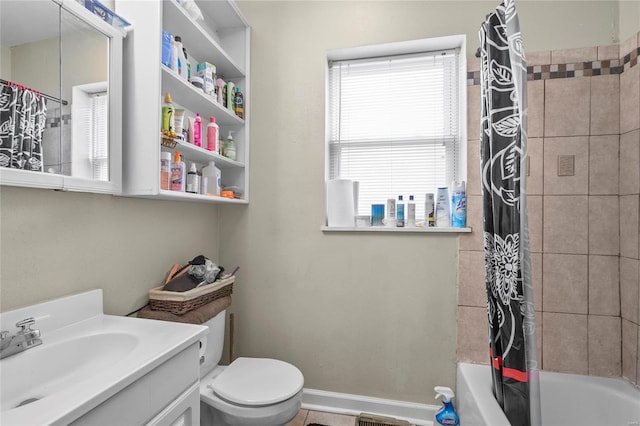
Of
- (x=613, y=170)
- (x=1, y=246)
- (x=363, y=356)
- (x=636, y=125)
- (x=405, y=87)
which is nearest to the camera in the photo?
(x=1, y=246)

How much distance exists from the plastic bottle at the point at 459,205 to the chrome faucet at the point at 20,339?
1.78m

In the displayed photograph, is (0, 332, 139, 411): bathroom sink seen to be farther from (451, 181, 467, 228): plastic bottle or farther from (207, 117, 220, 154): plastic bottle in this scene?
(451, 181, 467, 228): plastic bottle

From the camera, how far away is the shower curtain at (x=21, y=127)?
87 cm

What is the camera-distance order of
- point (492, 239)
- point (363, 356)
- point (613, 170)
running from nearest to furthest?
point (492, 239)
point (613, 170)
point (363, 356)

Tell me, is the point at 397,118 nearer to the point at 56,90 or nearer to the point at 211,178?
the point at 211,178

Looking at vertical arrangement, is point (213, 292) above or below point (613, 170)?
below

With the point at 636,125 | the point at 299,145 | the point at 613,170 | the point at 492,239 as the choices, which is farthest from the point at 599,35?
the point at 299,145

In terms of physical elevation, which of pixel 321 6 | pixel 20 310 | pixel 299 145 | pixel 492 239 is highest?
pixel 321 6

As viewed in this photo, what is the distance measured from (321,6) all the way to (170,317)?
1.87m

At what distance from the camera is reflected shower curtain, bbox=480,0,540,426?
1209 millimetres

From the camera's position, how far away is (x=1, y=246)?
936mm

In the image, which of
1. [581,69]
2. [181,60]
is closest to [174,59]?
[181,60]

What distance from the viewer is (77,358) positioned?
3.26 feet

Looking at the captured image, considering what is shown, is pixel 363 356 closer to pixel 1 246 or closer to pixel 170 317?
pixel 170 317
